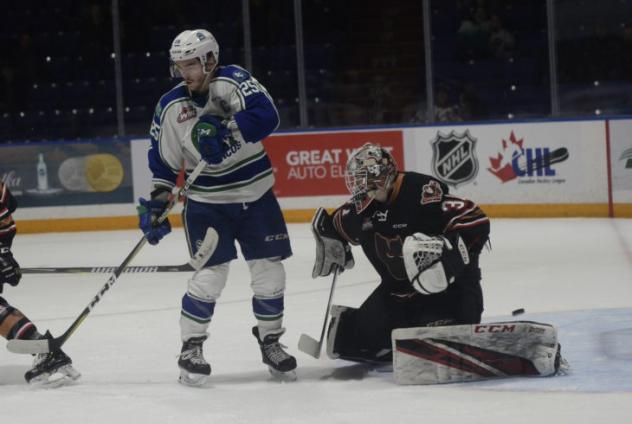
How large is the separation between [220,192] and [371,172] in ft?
1.80

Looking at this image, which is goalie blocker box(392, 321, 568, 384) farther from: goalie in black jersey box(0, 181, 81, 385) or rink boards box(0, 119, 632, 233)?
rink boards box(0, 119, 632, 233)

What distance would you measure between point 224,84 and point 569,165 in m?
4.81

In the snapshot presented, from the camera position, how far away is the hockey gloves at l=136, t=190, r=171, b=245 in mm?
4066

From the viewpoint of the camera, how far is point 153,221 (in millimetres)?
4074

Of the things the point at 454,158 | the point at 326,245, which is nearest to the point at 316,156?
the point at 454,158

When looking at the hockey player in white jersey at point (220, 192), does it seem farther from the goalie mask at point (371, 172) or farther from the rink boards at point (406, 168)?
the rink boards at point (406, 168)

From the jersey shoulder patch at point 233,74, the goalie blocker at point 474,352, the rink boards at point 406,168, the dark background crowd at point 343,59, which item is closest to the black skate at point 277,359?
the goalie blocker at point 474,352

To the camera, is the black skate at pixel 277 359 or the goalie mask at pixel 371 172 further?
the black skate at pixel 277 359

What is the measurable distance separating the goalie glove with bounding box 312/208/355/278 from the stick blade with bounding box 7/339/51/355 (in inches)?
37.1

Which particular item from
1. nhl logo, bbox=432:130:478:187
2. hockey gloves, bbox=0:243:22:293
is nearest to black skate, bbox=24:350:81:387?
hockey gloves, bbox=0:243:22:293

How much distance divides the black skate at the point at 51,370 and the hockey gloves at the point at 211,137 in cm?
85

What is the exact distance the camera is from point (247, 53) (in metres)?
9.76

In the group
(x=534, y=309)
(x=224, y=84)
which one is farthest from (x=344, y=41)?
(x=224, y=84)

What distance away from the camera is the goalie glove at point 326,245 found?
13.6 feet
